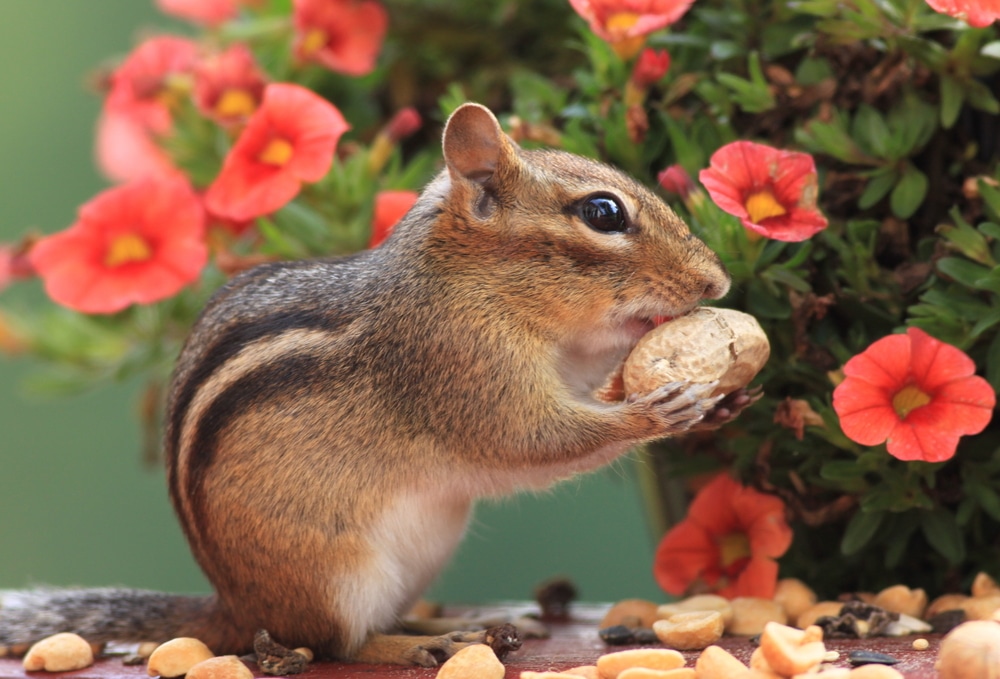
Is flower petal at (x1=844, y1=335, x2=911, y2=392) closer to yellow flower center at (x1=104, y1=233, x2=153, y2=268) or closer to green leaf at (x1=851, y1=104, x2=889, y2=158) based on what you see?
green leaf at (x1=851, y1=104, x2=889, y2=158)

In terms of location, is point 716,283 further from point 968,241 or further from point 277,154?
point 277,154

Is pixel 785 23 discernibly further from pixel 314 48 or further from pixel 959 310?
pixel 314 48

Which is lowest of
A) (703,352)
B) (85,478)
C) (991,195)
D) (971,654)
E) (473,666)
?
(85,478)

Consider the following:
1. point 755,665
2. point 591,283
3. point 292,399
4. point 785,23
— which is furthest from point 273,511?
point 785,23

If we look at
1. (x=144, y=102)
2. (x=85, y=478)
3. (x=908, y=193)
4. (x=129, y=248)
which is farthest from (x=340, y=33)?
(x=85, y=478)

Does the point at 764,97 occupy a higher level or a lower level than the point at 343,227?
higher

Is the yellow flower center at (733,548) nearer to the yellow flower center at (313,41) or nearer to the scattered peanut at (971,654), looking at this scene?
the scattered peanut at (971,654)
